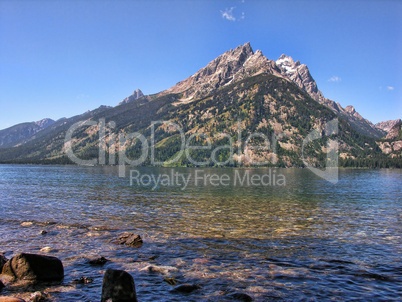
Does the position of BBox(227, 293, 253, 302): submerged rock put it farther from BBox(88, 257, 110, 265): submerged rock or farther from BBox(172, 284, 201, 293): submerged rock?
BBox(88, 257, 110, 265): submerged rock

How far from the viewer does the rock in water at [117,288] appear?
1239cm

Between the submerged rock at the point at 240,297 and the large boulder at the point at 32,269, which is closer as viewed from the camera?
the submerged rock at the point at 240,297

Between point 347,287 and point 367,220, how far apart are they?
23.8 metres

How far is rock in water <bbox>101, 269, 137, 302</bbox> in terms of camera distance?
12.4 meters

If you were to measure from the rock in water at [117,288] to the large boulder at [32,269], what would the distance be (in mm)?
5158

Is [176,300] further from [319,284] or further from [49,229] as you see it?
[49,229]

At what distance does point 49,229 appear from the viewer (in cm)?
2878

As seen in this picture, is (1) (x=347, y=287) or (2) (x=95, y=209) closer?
(1) (x=347, y=287)

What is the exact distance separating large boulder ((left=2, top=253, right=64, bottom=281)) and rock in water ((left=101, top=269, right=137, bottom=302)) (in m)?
5.16

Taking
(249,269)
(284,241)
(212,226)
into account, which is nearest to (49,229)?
(212,226)

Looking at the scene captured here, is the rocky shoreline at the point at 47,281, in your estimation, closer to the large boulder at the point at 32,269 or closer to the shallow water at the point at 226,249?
the large boulder at the point at 32,269

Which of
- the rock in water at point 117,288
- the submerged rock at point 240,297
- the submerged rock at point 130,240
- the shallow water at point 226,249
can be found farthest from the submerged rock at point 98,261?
the submerged rock at point 240,297

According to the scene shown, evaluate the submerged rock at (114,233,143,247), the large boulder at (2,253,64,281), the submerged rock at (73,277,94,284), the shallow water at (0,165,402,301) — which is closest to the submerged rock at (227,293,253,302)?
the shallow water at (0,165,402,301)

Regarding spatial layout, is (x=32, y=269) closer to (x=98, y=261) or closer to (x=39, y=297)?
(x=39, y=297)
